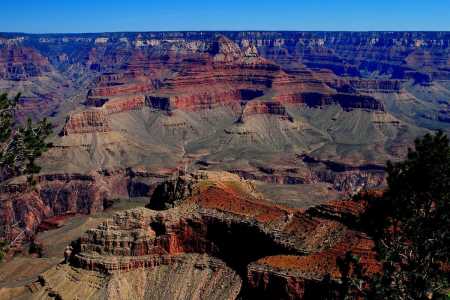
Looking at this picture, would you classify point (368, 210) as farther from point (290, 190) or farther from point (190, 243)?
point (290, 190)

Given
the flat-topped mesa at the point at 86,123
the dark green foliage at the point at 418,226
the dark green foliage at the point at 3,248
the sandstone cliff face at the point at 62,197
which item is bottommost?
the sandstone cliff face at the point at 62,197

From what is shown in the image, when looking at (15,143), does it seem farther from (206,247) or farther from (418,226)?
(418,226)

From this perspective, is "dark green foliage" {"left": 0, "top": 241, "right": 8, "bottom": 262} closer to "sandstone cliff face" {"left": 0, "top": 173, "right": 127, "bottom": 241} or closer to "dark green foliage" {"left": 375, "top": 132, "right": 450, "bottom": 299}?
"dark green foliage" {"left": 375, "top": 132, "right": 450, "bottom": 299}

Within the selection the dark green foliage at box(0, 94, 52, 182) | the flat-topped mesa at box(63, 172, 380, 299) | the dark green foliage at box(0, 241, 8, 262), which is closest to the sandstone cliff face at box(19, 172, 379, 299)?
the flat-topped mesa at box(63, 172, 380, 299)

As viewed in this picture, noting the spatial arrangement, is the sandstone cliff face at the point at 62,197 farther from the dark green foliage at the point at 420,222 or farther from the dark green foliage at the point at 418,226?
the dark green foliage at the point at 420,222

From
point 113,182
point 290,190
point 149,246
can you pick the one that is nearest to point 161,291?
point 149,246

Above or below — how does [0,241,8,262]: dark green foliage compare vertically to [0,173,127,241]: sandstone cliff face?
above

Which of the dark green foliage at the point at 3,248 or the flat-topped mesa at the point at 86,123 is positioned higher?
the dark green foliage at the point at 3,248

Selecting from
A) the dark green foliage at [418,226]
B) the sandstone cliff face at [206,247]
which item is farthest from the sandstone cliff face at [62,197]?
the dark green foliage at [418,226]
